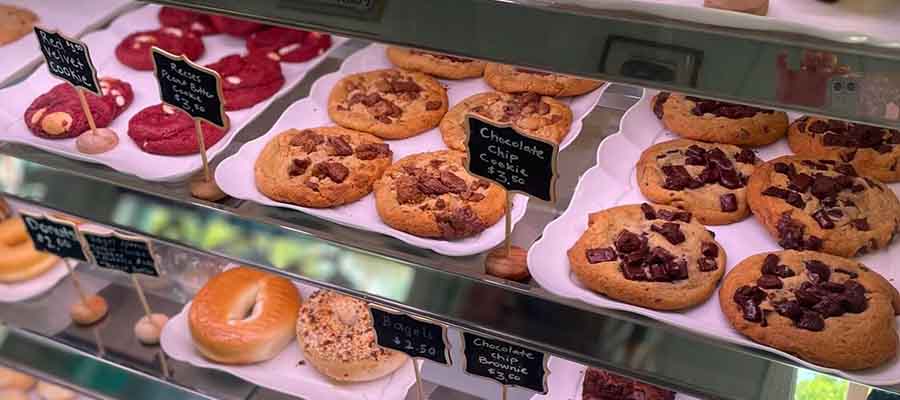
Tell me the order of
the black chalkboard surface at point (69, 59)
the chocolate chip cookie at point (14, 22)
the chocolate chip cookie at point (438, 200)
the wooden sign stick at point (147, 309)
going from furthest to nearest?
1. the chocolate chip cookie at point (14, 22)
2. the wooden sign stick at point (147, 309)
3. the black chalkboard surface at point (69, 59)
4. the chocolate chip cookie at point (438, 200)

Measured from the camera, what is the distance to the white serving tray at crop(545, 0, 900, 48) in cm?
94

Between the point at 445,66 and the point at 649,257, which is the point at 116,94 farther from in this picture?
the point at 649,257

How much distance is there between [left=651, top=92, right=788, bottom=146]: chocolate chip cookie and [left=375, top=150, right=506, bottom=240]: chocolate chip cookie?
454 mm

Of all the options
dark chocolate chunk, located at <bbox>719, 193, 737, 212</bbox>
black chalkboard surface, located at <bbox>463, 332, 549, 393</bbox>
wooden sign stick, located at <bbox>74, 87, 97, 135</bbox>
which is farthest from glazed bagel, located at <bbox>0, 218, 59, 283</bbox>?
dark chocolate chunk, located at <bbox>719, 193, 737, 212</bbox>

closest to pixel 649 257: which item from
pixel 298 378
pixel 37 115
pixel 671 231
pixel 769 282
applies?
pixel 671 231

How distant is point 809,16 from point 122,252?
5.34 ft

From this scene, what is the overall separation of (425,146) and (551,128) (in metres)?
0.28

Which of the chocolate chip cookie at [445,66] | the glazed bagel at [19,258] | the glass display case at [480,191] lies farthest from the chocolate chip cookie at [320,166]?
the glazed bagel at [19,258]

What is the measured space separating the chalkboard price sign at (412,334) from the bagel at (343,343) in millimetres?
252

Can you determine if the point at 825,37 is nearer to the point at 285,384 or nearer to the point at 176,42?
the point at 285,384

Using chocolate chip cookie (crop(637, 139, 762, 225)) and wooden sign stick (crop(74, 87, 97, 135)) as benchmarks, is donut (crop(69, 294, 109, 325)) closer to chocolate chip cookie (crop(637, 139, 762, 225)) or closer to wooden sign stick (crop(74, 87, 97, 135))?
wooden sign stick (crop(74, 87, 97, 135))

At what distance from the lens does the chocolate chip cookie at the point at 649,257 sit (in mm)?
1386

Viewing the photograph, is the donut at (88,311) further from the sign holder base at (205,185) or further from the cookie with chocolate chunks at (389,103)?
the cookie with chocolate chunks at (389,103)

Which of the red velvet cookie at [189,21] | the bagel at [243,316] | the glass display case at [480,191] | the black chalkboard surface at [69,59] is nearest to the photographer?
the glass display case at [480,191]
